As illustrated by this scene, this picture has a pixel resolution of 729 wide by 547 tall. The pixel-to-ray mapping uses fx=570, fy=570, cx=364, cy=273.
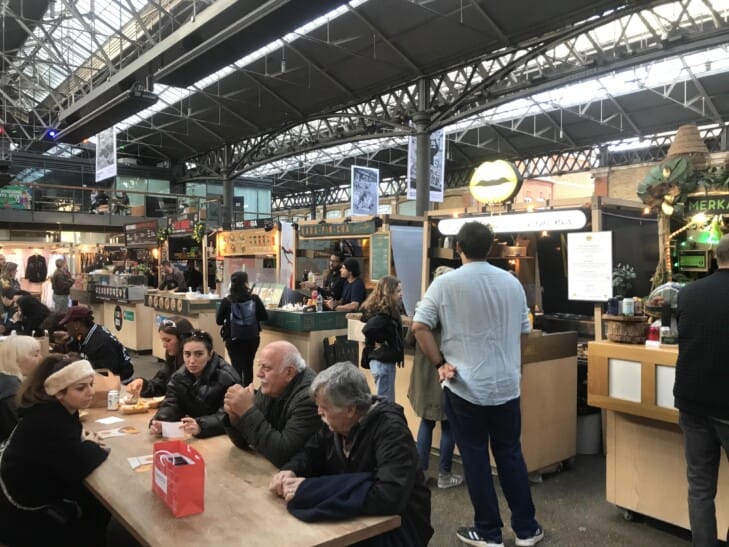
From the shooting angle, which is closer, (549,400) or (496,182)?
(549,400)

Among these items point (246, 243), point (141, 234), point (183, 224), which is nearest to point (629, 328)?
point (246, 243)

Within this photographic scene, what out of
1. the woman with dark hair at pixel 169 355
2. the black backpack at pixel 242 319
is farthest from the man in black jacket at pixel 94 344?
the black backpack at pixel 242 319

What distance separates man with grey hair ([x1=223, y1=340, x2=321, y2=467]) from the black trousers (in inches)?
143

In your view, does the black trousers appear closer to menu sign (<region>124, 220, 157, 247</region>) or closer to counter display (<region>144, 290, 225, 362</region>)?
counter display (<region>144, 290, 225, 362</region>)

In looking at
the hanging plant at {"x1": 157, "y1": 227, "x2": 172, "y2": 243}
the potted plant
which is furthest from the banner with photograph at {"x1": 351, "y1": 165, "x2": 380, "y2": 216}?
the potted plant

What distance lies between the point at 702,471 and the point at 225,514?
203 cm

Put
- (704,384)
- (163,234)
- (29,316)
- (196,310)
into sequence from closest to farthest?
(704,384), (29,316), (196,310), (163,234)

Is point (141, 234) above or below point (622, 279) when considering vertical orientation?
above

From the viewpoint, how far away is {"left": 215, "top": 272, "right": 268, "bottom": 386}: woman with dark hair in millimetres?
6062

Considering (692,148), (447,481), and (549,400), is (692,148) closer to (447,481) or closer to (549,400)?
(549,400)

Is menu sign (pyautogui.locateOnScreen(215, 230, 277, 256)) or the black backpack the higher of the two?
menu sign (pyautogui.locateOnScreen(215, 230, 277, 256))

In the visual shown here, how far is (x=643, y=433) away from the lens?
3180 mm

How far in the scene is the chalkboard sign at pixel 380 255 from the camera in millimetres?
6992

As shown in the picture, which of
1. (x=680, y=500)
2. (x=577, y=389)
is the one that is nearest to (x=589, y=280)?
(x=577, y=389)
